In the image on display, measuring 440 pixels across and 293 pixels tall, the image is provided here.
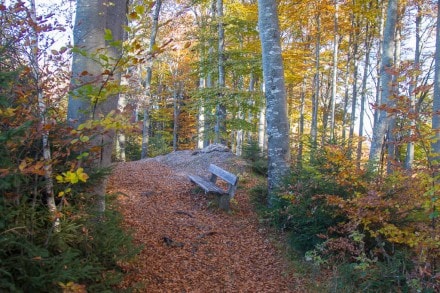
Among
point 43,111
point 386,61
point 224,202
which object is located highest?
point 386,61

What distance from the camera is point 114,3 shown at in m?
4.54

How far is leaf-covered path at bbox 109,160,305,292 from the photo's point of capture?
15.5 feet

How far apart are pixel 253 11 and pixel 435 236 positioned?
1232 centimetres

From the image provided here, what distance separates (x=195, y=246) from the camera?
5738mm

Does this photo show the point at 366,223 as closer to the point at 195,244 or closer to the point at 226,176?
the point at 195,244

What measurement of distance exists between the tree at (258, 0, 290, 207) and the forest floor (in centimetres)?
117

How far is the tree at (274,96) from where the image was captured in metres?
7.37

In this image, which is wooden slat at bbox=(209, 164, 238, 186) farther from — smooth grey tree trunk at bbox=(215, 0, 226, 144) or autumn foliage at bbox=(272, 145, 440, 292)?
smooth grey tree trunk at bbox=(215, 0, 226, 144)

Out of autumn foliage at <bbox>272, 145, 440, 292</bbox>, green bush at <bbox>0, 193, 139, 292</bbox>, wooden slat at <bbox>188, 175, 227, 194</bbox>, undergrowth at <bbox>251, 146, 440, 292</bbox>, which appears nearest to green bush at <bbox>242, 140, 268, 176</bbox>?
wooden slat at <bbox>188, 175, 227, 194</bbox>

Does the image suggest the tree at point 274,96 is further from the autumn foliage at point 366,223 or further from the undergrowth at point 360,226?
the autumn foliage at point 366,223

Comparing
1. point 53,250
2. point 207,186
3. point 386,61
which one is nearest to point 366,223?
point 53,250

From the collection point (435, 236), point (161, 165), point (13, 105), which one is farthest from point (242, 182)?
point (13, 105)

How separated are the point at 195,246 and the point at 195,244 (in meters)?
0.08

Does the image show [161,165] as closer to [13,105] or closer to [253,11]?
[253,11]
